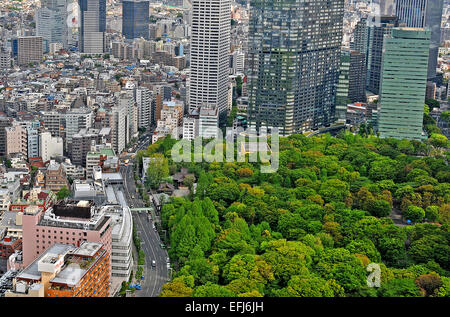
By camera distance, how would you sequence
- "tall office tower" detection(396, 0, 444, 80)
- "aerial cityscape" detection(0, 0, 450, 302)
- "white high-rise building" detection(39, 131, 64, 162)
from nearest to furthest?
"aerial cityscape" detection(0, 0, 450, 302), "white high-rise building" detection(39, 131, 64, 162), "tall office tower" detection(396, 0, 444, 80)

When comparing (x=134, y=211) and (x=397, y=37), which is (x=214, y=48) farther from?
(x=134, y=211)

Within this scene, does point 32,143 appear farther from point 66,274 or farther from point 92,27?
point 92,27

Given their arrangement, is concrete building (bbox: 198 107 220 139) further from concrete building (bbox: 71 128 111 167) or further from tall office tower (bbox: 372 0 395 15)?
tall office tower (bbox: 372 0 395 15)

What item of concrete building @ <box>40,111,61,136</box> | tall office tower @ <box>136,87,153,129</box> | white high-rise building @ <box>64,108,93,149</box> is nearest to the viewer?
white high-rise building @ <box>64,108,93,149</box>

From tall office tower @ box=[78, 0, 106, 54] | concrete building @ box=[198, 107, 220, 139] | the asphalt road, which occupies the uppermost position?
tall office tower @ box=[78, 0, 106, 54]

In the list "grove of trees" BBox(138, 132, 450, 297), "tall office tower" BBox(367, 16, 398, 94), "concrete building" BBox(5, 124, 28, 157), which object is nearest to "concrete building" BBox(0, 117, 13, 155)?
"concrete building" BBox(5, 124, 28, 157)

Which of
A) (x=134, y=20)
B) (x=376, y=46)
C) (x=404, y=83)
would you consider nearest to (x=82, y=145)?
(x=404, y=83)

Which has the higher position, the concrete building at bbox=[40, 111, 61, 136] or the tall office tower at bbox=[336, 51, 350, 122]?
the tall office tower at bbox=[336, 51, 350, 122]

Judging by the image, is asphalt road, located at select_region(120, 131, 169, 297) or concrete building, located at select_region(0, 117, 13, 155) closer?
asphalt road, located at select_region(120, 131, 169, 297)
